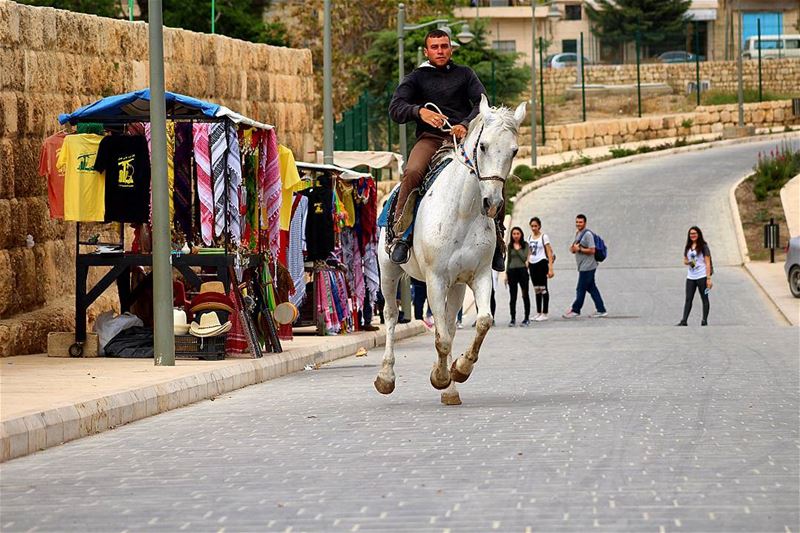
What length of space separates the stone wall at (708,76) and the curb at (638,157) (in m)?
11.1

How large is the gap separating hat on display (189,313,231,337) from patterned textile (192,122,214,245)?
Result: 99 cm

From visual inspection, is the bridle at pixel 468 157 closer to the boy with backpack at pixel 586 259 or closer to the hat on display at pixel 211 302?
the hat on display at pixel 211 302

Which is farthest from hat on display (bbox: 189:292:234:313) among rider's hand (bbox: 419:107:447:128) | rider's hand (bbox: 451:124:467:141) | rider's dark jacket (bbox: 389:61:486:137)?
rider's hand (bbox: 451:124:467:141)

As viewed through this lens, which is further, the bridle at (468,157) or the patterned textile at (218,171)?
the patterned textile at (218,171)

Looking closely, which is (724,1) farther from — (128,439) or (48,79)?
(128,439)

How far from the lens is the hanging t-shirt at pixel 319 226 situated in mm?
23906

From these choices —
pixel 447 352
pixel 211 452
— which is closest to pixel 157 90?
pixel 447 352

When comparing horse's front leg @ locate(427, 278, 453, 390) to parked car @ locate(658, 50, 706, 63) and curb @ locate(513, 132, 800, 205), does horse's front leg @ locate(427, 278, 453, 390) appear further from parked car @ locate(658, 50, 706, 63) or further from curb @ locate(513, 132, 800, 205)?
parked car @ locate(658, 50, 706, 63)

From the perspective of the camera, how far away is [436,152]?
14539 mm

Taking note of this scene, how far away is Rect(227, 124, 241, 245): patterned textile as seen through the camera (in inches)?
739

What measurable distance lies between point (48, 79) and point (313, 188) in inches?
200

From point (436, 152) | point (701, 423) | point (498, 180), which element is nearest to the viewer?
point (701, 423)

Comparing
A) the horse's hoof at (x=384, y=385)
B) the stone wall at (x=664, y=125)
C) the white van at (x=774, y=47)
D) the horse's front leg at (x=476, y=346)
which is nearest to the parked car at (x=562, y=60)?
the white van at (x=774, y=47)

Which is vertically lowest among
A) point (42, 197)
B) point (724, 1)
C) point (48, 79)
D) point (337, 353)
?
point (337, 353)
